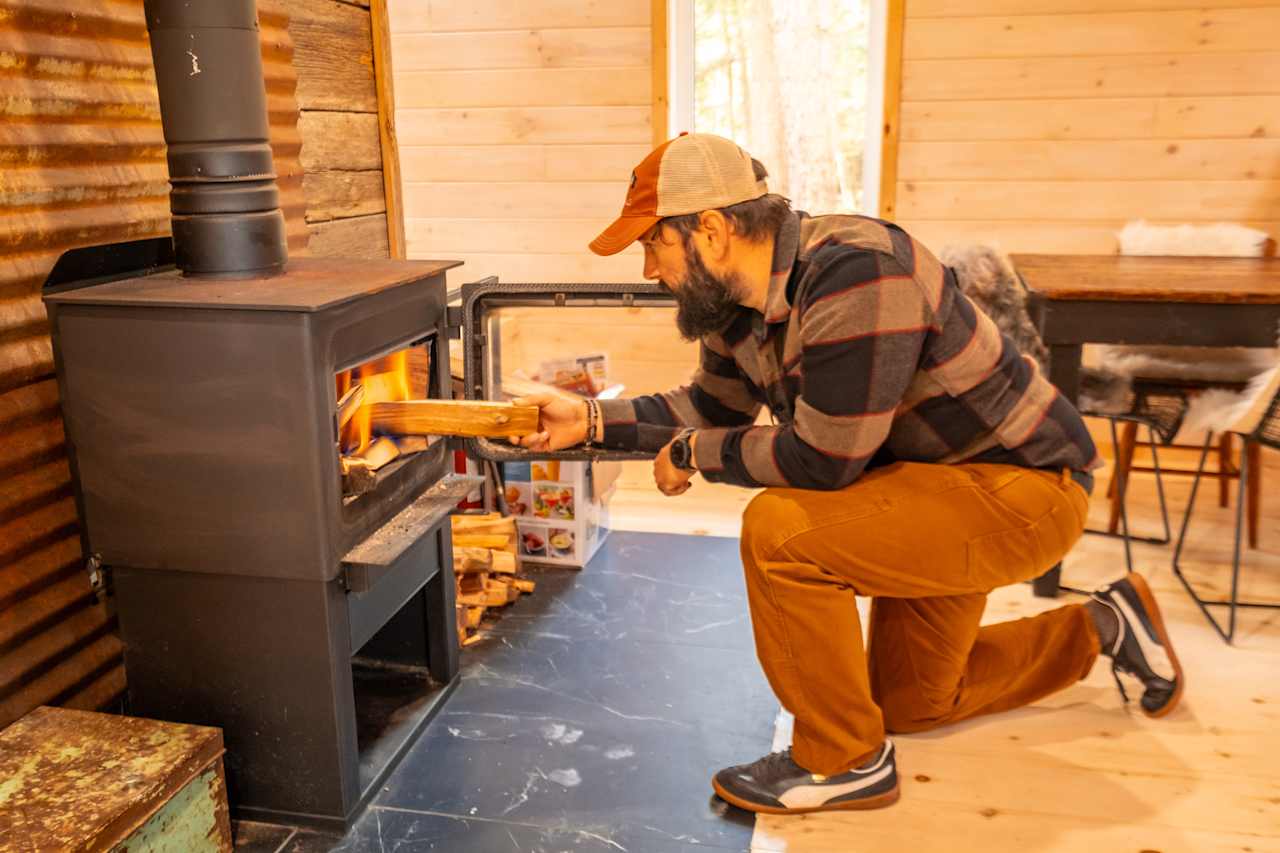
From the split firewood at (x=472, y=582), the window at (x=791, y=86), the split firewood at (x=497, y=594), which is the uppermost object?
the window at (x=791, y=86)

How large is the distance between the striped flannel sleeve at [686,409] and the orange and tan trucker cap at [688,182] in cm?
→ 39

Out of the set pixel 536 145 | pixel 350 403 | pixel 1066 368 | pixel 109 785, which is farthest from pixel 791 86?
pixel 109 785

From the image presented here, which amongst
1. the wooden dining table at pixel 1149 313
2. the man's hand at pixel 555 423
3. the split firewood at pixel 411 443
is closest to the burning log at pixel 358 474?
the split firewood at pixel 411 443

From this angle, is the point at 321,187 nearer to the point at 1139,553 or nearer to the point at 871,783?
the point at 871,783

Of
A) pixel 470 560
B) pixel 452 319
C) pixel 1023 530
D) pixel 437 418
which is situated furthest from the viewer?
pixel 470 560

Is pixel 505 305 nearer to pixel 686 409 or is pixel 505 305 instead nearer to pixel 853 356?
pixel 686 409

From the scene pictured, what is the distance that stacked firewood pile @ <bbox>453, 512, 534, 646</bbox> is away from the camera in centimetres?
275

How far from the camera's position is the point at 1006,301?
2971 mm

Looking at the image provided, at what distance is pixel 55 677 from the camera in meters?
2.01

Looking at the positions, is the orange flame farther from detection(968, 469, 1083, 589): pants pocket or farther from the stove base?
detection(968, 469, 1083, 589): pants pocket

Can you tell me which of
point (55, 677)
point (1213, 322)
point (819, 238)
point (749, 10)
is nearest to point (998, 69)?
point (749, 10)

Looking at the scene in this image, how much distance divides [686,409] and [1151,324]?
1.24 meters

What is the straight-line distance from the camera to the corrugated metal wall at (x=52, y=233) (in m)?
1.86

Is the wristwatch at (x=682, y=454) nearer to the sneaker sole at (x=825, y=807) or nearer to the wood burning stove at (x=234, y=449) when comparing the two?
the wood burning stove at (x=234, y=449)
